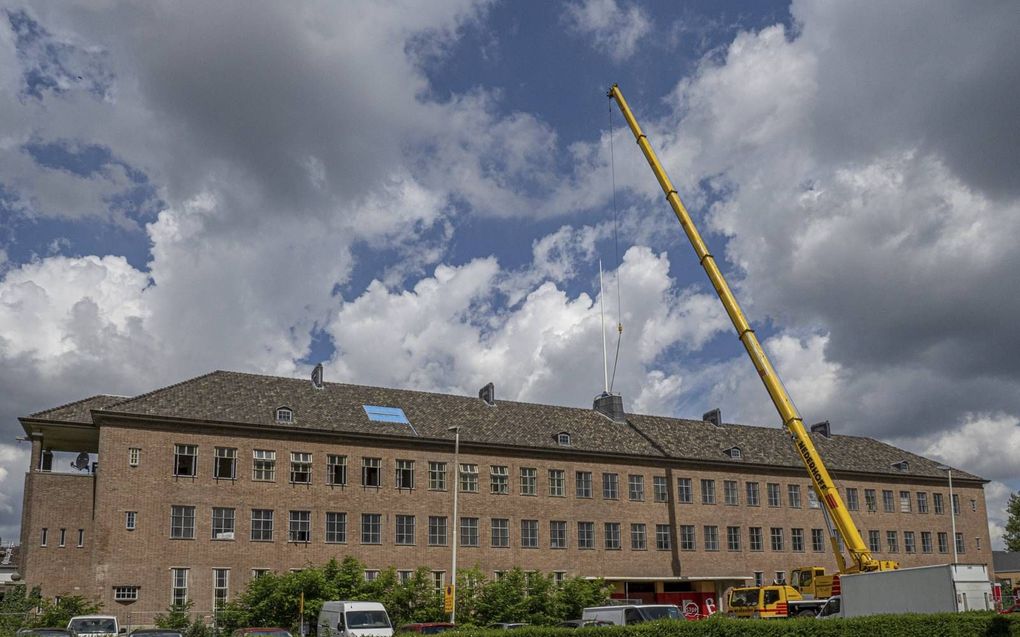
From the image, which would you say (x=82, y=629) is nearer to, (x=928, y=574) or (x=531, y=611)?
(x=531, y=611)

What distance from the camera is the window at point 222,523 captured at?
49062mm

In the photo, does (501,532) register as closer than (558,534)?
Yes

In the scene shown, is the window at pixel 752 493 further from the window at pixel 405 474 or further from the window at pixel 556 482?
the window at pixel 405 474

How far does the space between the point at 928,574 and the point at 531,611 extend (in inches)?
883

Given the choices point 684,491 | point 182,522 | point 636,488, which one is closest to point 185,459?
point 182,522

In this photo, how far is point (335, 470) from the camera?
53344 millimetres

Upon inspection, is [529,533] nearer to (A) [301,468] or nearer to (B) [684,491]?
(B) [684,491]

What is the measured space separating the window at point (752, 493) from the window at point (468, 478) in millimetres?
21553

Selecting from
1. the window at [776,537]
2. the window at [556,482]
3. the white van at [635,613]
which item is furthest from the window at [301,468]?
the window at [776,537]

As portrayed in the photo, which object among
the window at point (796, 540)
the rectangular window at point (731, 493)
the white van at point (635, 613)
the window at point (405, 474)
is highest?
the window at point (405, 474)

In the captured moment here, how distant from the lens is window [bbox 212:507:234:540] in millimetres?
49062

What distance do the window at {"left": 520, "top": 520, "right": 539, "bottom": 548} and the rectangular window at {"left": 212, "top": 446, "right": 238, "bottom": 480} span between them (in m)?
17.8

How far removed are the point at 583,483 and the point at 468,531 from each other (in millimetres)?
9072

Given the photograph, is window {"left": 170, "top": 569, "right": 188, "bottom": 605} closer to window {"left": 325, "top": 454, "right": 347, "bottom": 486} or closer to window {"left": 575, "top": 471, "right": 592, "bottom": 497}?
window {"left": 325, "top": 454, "right": 347, "bottom": 486}
